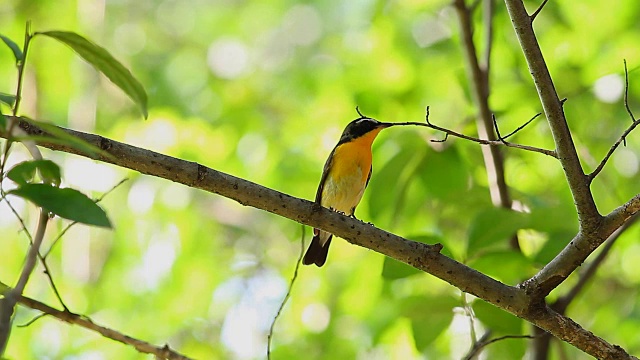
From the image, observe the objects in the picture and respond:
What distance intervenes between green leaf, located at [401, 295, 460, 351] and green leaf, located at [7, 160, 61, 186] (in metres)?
2.24

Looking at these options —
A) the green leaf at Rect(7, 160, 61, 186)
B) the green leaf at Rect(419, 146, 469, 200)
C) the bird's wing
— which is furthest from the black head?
the green leaf at Rect(7, 160, 61, 186)

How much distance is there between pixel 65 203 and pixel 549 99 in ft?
5.25

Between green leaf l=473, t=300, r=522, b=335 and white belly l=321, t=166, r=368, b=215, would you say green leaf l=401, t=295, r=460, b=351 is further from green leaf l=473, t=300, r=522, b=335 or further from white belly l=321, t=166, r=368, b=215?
white belly l=321, t=166, r=368, b=215

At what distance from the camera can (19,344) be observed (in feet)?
16.3

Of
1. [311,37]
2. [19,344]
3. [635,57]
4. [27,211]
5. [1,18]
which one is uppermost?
[311,37]

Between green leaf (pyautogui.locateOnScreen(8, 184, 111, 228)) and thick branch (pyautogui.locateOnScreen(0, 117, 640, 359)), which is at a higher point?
thick branch (pyautogui.locateOnScreen(0, 117, 640, 359))

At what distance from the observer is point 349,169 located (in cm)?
587

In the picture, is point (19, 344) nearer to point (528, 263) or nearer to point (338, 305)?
point (338, 305)

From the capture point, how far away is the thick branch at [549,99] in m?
2.50

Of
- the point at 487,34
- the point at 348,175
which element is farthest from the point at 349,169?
the point at 487,34

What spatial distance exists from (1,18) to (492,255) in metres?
5.56

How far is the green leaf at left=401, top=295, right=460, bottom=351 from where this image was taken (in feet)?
12.1

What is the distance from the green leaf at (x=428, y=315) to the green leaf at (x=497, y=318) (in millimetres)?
187

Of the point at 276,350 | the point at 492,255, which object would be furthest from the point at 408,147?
the point at 276,350
